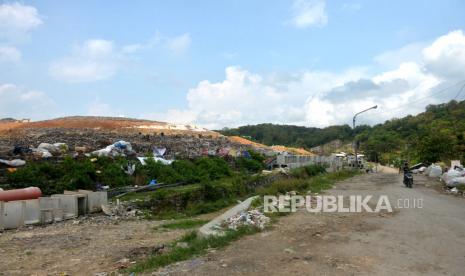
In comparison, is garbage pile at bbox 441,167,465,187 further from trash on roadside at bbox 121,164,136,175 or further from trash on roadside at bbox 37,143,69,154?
trash on roadside at bbox 37,143,69,154

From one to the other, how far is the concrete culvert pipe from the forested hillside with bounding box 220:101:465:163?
28.1 metres

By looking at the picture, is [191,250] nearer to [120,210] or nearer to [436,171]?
[120,210]

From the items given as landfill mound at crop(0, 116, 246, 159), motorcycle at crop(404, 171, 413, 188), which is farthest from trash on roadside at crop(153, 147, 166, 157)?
motorcycle at crop(404, 171, 413, 188)

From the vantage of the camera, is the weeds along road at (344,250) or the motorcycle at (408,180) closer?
the weeds along road at (344,250)

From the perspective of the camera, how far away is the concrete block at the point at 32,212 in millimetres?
13469

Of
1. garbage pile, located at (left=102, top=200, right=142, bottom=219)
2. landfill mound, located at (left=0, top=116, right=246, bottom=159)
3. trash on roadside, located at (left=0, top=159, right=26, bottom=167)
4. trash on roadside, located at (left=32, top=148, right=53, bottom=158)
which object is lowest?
garbage pile, located at (left=102, top=200, right=142, bottom=219)

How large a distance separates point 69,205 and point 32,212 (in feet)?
4.67

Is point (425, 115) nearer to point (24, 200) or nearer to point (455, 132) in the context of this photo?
point (455, 132)

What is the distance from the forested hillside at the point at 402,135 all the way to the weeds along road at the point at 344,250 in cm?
2477

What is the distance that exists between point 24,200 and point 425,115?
65405 millimetres

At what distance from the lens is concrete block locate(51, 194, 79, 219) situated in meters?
14.7

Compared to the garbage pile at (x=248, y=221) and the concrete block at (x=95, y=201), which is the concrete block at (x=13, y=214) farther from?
the garbage pile at (x=248, y=221)

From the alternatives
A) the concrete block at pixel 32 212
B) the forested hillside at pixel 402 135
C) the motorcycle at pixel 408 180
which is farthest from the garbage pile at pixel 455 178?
the concrete block at pixel 32 212

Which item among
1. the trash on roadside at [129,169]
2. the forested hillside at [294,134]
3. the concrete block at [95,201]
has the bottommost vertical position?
the concrete block at [95,201]
